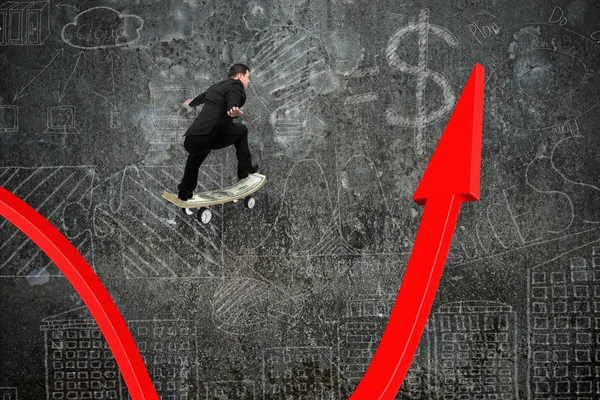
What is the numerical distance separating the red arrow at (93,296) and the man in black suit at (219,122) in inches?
92.9

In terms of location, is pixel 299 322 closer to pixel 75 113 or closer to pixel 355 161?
pixel 355 161

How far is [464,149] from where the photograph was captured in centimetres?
356

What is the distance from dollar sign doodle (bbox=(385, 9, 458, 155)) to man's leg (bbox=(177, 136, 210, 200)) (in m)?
2.35

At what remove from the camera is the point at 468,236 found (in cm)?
730

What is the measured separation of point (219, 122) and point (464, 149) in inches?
131

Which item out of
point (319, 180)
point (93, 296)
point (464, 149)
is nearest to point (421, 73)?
point (319, 180)

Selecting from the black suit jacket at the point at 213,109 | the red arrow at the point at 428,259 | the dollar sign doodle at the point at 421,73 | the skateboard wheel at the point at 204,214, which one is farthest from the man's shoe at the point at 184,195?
the red arrow at the point at 428,259

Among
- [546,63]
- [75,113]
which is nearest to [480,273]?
[546,63]

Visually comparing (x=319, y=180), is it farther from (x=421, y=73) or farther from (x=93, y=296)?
(x=93, y=296)

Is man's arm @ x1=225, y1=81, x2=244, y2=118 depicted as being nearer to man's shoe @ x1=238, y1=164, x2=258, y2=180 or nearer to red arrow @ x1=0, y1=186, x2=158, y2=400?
man's shoe @ x1=238, y1=164, x2=258, y2=180

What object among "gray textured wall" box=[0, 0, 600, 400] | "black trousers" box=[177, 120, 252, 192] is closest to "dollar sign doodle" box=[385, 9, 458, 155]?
"gray textured wall" box=[0, 0, 600, 400]

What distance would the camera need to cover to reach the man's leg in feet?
20.9

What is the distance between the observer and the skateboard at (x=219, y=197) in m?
6.99

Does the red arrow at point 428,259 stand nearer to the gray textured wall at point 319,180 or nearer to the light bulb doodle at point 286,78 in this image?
the gray textured wall at point 319,180
